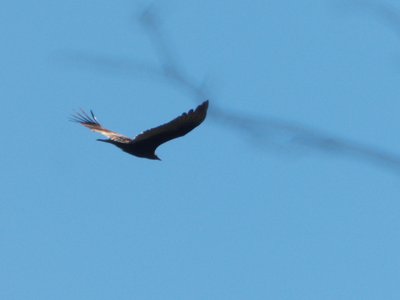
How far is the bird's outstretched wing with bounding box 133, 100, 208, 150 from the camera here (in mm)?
9805

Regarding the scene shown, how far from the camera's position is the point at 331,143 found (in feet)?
9.76

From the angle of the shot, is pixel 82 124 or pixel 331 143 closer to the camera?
pixel 331 143

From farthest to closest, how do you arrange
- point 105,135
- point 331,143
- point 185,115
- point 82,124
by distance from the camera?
1. point 82,124
2. point 105,135
3. point 185,115
4. point 331,143

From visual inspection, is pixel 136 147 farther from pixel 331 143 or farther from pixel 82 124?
pixel 331 143

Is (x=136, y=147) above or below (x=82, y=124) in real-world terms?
below

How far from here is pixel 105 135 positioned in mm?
11258

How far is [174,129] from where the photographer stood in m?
10.0

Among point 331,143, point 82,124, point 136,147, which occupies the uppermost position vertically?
point 82,124

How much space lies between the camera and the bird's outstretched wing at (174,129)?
9805 mm

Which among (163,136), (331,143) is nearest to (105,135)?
(163,136)

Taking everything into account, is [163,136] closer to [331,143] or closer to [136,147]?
[136,147]

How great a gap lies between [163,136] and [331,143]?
7.29m

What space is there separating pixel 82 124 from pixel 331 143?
10.2 metres

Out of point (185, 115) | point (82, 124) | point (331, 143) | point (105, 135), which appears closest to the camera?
point (331, 143)
